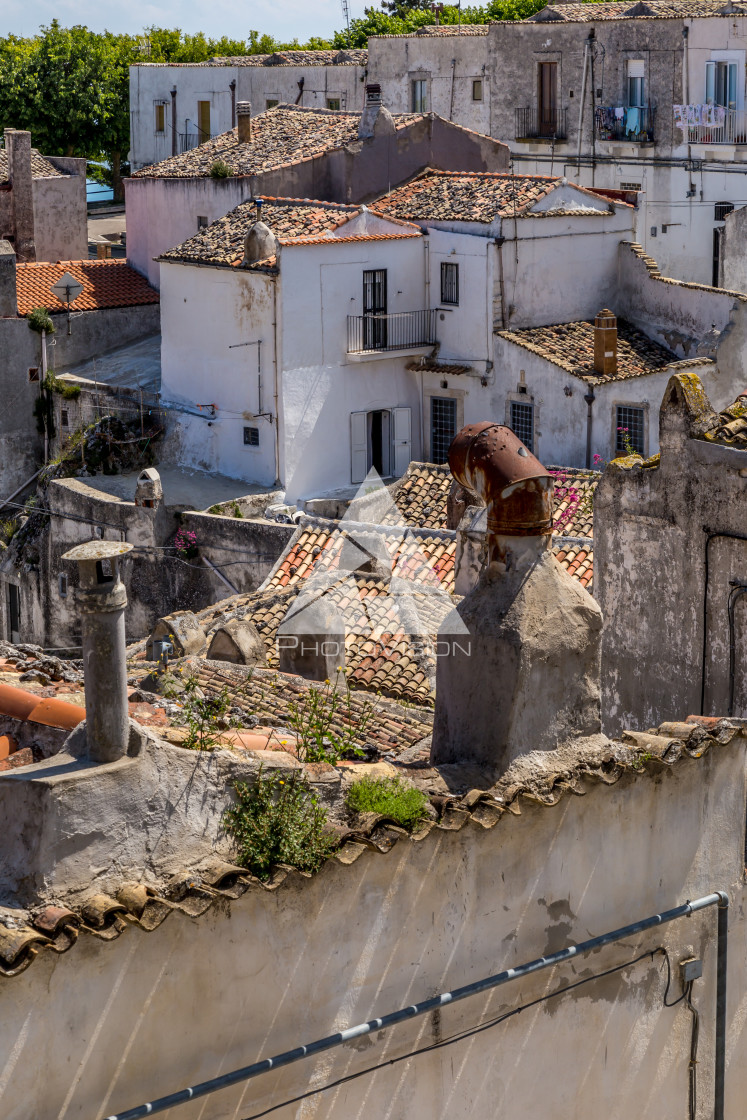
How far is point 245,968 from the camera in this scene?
8141mm

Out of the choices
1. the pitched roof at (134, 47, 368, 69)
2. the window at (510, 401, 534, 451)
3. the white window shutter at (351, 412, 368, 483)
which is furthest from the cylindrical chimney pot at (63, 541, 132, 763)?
the pitched roof at (134, 47, 368, 69)

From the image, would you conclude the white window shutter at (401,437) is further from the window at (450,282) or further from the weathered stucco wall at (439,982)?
the weathered stucco wall at (439,982)

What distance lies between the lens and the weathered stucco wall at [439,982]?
7.64 metres

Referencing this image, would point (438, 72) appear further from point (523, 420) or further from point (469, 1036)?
point (469, 1036)

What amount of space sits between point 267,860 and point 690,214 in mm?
40384

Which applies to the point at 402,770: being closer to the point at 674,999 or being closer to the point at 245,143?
the point at 674,999

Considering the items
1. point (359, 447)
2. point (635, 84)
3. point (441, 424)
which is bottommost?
point (359, 447)

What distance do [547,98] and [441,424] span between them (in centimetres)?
1516

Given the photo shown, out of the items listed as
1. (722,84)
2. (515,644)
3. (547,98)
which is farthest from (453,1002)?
(547,98)

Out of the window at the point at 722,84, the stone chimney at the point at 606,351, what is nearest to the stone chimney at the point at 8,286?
the stone chimney at the point at 606,351

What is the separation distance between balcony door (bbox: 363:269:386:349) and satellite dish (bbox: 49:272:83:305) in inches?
336

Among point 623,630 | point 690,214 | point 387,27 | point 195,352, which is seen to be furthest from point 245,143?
point 623,630

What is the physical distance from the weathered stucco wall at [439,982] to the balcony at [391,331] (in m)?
27.4

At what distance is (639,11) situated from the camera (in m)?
46.3
